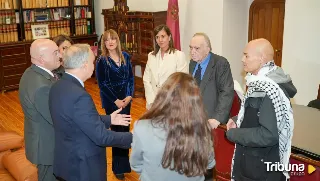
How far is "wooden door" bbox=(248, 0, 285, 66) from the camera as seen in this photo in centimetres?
600

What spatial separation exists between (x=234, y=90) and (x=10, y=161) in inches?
89.2

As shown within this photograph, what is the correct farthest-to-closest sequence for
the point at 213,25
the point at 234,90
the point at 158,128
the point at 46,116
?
1. the point at 213,25
2. the point at 234,90
3. the point at 46,116
4. the point at 158,128

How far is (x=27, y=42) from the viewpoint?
8.27m

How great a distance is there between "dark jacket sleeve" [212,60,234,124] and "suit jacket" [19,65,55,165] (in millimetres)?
1385

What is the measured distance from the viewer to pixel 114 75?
388 cm

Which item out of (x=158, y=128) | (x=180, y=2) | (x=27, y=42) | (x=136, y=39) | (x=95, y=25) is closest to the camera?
(x=158, y=128)

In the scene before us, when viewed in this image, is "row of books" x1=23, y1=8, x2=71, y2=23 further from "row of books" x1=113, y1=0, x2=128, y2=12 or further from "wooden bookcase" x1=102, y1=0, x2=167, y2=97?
"row of books" x1=113, y1=0, x2=128, y2=12

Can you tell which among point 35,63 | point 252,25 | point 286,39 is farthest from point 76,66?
point 252,25

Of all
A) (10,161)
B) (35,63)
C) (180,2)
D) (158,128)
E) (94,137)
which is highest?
(180,2)

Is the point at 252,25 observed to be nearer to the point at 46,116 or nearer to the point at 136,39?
the point at 136,39

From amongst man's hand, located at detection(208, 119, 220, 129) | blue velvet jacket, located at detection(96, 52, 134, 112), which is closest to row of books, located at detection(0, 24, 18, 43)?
blue velvet jacket, located at detection(96, 52, 134, 112)

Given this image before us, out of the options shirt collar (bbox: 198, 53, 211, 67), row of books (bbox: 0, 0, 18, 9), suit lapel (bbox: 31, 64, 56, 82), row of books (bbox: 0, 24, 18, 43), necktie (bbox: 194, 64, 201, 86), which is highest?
row of books (bbox: 0, 0, 18, 9)

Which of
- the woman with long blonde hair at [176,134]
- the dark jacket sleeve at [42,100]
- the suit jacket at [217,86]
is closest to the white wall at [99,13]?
the suit jacket at [217,86]

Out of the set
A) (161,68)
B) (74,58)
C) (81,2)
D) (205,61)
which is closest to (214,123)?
(205,61)
